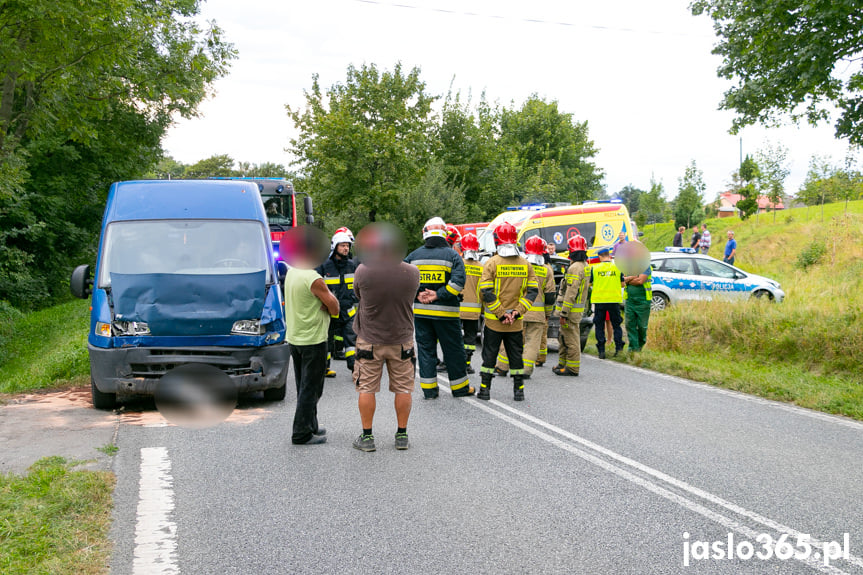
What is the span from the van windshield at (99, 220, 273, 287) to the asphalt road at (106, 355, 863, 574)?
1729 mm

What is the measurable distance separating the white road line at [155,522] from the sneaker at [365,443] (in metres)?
1.53

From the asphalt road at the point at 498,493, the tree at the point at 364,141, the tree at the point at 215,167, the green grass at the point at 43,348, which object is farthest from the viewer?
the tree at the point at 215,167

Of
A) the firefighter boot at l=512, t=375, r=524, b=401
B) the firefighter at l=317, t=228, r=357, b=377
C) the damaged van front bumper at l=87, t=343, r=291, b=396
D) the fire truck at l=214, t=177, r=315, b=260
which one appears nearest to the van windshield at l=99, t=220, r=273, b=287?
the damaged van front bumper at l=87, t=343, r=291, b=396

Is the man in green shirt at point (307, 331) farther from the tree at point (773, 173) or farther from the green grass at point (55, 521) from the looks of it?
the tree at point (773, 173)

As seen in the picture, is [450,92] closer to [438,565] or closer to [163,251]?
[163,251]

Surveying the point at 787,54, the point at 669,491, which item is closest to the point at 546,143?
the point at 787,54

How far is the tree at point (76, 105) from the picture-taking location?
40.0 ft

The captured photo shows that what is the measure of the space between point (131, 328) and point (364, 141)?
2949cm

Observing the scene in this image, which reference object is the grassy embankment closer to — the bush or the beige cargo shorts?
the beige cargo shorts

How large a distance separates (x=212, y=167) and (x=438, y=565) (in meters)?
94.0

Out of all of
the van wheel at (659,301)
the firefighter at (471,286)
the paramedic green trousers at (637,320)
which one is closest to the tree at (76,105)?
the firefighter at (471,286)

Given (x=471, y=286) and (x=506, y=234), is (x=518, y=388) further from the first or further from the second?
(x=506, y=234)

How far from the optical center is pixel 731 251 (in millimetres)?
23953

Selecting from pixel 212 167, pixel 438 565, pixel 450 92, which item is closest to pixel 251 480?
pixel 438 565
